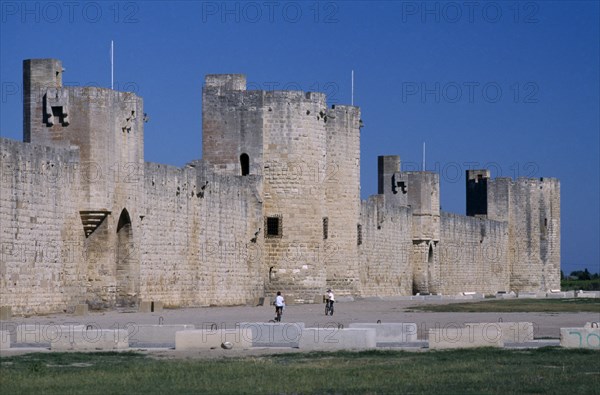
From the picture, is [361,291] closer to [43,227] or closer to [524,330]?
[43,227]

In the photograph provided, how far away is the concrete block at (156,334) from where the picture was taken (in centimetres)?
2050

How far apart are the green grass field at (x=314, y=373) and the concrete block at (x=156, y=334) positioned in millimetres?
2511

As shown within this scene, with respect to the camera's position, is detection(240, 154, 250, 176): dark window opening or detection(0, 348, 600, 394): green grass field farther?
detection(240, 154, 250, 176): dark window opening

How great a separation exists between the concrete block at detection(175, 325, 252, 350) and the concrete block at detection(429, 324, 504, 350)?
2542mm

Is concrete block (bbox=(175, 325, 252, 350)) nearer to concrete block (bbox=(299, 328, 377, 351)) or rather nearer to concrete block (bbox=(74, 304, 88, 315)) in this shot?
concrete block (bbox=(299, 328, 377, 351))

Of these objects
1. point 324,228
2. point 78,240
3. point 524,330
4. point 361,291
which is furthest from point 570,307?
point 524,330

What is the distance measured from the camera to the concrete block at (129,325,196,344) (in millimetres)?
20500

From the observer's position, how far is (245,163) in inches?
1561

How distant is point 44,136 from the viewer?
1180 inches

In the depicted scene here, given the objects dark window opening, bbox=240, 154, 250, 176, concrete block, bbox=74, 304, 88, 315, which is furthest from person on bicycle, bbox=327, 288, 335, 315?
dark window opening, bbox=240, 154, 250, 176

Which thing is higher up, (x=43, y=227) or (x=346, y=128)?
(x=346, y=128)

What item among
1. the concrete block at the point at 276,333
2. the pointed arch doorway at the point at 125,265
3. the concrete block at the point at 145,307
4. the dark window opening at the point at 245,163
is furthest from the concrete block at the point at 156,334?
the dark window opening at the point at 245,163

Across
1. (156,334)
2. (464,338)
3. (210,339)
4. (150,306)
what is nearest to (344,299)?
(150,306)

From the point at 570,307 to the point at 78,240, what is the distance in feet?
47.7
